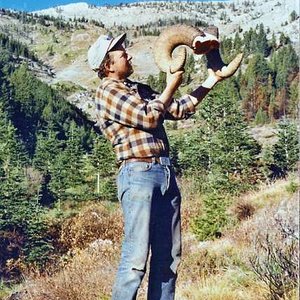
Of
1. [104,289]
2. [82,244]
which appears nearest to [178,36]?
[104,289]

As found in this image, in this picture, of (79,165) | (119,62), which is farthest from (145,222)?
(79,165)

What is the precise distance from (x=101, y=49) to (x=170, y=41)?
0.34 meters

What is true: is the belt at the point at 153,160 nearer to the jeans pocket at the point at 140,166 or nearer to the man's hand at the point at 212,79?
the jeans pocket at the point at 140,166

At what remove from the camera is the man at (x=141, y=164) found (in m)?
2.78

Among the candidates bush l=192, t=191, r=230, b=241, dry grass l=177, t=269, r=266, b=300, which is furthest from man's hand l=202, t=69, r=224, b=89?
bush l=192, t=191, r=230, b=241

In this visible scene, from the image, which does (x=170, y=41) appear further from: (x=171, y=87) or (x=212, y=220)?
(x=212, y=220)

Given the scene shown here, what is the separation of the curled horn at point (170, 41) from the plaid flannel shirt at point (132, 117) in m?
0.17

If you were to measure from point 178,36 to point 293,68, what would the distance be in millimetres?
70964

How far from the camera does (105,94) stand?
290 cm

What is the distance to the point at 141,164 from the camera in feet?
9.23

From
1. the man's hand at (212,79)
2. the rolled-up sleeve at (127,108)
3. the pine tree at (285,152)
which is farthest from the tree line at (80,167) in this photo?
the rolled-up sleeve at (127,108)

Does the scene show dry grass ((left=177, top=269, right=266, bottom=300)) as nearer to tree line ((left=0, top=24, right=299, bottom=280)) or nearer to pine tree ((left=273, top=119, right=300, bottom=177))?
tree line ((left=0, top=24, right=299, bottom=280))

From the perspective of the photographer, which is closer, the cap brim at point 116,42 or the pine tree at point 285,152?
the cap brim at point 116,42

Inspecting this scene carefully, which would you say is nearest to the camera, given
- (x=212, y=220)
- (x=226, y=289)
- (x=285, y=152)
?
(x=226, y=289)
